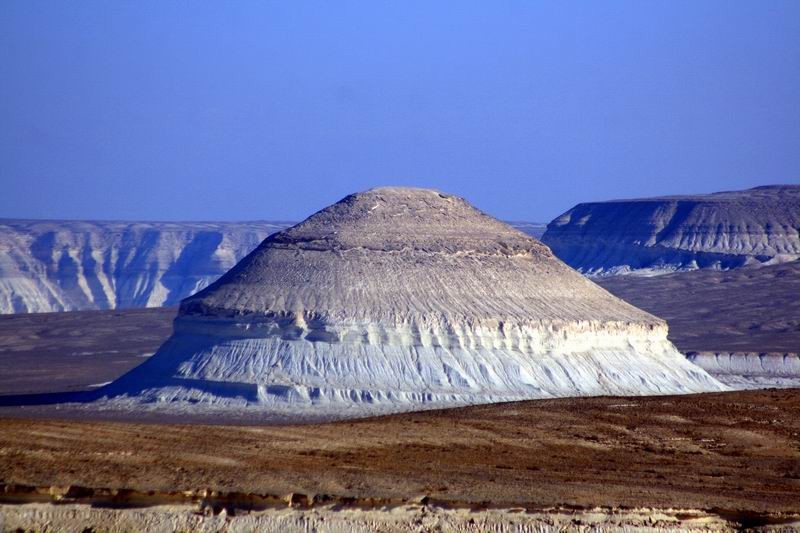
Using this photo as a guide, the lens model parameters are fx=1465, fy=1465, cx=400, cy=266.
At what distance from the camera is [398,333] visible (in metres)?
54.4

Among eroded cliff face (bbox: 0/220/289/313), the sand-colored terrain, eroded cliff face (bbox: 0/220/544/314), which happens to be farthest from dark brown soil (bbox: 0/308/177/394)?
eroded cliff face (bbox: 0/220/289/313)

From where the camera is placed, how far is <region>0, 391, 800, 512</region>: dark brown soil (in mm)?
22344

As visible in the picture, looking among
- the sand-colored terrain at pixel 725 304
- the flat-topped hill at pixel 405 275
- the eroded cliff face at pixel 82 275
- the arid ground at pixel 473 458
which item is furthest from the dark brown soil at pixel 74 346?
the eroded cliff face at pixel 82 275

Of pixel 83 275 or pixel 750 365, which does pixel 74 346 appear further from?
pixel 83 275

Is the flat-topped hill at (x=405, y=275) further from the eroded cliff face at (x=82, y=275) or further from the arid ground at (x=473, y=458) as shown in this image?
the eroded cliff face at (x=82, y=275)

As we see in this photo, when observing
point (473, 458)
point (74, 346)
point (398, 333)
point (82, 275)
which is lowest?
point (473, 458)

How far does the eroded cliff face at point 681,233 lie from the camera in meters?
138

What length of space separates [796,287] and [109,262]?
107 m

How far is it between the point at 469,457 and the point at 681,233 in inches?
4691

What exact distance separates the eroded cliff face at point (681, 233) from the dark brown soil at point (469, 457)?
106020mm

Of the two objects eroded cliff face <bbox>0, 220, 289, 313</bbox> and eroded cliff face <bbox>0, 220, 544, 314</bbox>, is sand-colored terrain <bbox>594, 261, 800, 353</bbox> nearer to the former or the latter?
eroded cliff face <bbox>0, 220, 544, 314</bbox>

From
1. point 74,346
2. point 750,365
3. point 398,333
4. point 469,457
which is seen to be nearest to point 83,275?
point 74,346

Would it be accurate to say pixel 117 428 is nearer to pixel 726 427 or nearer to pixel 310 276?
pixel 726 427

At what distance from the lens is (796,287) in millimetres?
116562
